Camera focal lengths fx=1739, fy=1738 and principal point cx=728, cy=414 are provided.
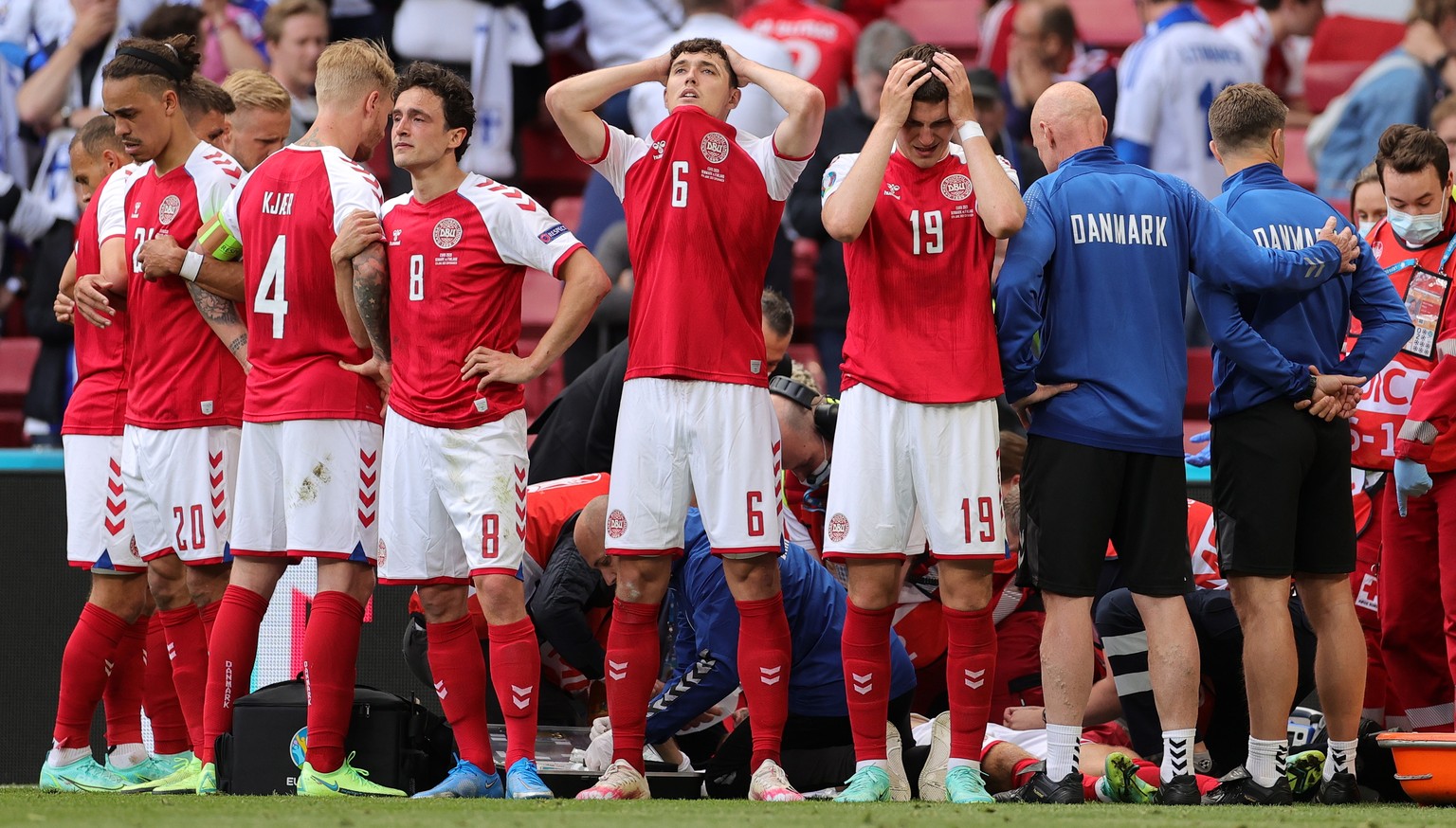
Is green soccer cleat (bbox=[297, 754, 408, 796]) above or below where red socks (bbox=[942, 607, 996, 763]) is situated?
below

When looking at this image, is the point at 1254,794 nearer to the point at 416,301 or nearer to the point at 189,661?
the point at 416,301

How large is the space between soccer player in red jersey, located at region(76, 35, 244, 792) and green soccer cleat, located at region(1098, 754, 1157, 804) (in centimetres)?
316

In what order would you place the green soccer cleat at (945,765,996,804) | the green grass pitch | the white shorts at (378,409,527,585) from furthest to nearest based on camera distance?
the white shorts at (378,409,527,585), the green soccer cleat at (945,765,996,804), the green grass pitch

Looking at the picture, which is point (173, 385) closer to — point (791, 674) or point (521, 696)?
point (521, 696)

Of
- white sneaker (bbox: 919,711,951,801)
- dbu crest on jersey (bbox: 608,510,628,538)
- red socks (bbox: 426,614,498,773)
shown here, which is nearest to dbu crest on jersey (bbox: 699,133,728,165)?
dbu crest on jersey (bbox: 608,510,628,538)

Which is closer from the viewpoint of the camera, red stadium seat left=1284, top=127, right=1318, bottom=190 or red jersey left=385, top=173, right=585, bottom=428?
red jersey left=385, top=173, right=585, bottom=428

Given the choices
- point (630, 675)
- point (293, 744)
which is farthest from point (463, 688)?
point (293, 744)

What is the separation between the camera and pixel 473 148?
1041cm

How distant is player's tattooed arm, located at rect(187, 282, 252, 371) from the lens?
20.8 ft

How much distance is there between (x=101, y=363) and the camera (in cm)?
669

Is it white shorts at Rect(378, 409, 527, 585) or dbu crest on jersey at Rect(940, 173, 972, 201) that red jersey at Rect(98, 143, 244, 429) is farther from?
dbu crest on jersey at Rect(940, 173, 972, 201)

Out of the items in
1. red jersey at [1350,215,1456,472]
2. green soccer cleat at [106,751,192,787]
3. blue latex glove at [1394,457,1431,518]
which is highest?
red jersey at [1350,215,1456,472]

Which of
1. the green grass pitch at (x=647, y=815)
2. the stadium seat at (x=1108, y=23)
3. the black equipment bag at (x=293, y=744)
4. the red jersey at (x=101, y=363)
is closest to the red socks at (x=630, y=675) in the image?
the green grass pitch at (x=647, y=815)

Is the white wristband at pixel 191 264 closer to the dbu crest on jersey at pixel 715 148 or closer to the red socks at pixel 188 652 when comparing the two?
the red socks at pixel 188 652
